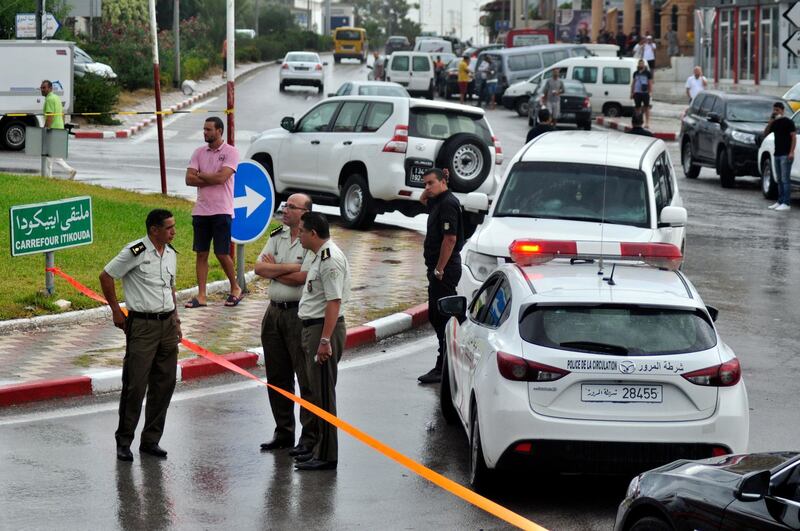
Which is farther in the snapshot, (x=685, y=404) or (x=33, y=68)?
(x=33, y=68)

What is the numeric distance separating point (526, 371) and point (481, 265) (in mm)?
5409

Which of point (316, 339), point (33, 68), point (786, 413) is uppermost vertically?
point (33, 68)

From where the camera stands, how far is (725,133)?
2777cm

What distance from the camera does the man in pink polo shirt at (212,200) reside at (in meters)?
14.2

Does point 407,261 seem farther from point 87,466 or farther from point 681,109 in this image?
point 681,109

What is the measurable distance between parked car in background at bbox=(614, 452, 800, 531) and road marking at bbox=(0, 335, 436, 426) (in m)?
5.16

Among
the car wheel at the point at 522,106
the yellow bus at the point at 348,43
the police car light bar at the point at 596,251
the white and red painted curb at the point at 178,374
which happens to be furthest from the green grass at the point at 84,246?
the yellow bus at the point at 348,43

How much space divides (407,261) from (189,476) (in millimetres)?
9188

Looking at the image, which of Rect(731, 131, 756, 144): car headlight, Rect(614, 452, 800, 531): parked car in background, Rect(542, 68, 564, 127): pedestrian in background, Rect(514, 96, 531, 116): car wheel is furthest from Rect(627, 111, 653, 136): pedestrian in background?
Rect(514, 96, 531, 116): car wheel

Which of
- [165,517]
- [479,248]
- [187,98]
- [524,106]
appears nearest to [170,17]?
[187,98]

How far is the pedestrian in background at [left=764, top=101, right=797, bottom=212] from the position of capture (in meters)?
24.1

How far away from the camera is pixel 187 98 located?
49375 millimetres

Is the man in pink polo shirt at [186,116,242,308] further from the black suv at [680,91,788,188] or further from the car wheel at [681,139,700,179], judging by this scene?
the car wheel at [681,139,700,179]

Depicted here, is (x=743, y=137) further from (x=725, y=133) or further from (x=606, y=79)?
(x=606, y=79)
